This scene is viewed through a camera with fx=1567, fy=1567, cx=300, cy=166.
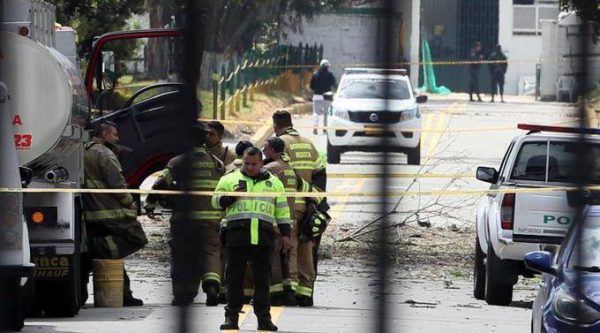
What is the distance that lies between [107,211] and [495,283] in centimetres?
292

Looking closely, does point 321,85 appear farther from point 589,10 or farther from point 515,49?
point 515,49

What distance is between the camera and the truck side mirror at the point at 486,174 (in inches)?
471

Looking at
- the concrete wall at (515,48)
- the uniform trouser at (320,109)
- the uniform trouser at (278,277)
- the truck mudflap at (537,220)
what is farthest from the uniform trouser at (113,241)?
the concrete wall at (515,48)

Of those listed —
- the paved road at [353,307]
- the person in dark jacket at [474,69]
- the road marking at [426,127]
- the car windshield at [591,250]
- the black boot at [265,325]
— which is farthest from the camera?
the person in dark jacket at [474,69]

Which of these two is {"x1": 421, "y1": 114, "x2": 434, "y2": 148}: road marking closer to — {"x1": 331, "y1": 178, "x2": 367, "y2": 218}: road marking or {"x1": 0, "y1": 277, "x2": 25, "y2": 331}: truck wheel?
{"x1": 331, "y1": 178, "x2": 367, "y2": 218}: road marking

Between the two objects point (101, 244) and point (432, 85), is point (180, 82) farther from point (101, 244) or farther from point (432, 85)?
point (432, 85)

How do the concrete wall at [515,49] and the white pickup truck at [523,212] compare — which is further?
the concrete wall at [515,49]

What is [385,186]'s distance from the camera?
394 cm

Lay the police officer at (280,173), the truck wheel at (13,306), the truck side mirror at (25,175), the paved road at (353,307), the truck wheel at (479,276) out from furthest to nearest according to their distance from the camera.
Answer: the truck wheel at (479,276) → the police officer at (280,173) → the paved road at (353,307) → the truck side mirror at (25,175) → the truck wheel at (13,306)

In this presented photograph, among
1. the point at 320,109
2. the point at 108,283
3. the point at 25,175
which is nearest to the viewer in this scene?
the point at 25,175

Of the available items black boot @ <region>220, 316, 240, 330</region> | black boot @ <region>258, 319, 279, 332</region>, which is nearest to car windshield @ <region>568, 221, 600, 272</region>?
black boot @ <region>258, 319, 279, 332</region>

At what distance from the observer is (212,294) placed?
10969 millimetres

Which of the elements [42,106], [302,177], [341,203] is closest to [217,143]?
[302,177]

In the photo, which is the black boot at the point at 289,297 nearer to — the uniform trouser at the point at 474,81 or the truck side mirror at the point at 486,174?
the truck side mirror at the point at 486,174
